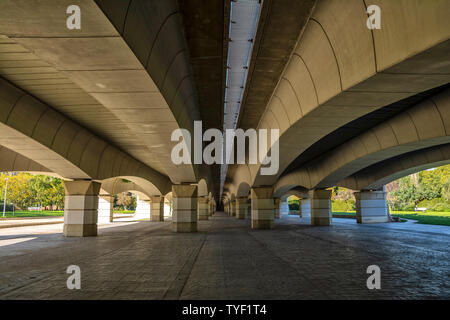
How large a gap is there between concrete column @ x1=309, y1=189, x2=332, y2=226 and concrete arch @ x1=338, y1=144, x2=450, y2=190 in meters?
4.53

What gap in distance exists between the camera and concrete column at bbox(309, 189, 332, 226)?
93.5ft

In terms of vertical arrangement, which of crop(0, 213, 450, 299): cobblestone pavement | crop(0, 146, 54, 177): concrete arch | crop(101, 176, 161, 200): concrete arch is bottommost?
crop(0, 213, 450, 299): cobblestone pavement

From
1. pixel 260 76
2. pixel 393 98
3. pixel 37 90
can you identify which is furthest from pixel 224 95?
pixel 37 90

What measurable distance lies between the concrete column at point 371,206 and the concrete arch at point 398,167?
0.82m

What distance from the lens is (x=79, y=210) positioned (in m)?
19.5

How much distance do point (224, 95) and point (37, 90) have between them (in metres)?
7.84

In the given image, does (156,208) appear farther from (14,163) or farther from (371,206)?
(371,206)

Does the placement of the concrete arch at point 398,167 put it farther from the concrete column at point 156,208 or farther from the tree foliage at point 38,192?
the tree foliage at point 38,192

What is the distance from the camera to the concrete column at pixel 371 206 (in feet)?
102

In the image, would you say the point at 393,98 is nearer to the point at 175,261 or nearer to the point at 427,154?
the point at 175,261

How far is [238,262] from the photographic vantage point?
9.45 metres

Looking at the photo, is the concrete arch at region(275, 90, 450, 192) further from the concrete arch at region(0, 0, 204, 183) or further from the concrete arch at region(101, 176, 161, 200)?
the concrete arch at region(101, 176, 161, 200)

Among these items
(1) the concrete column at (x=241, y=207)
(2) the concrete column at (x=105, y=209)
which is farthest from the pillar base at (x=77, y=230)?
(1) the concrete column at (x=241, y=207)

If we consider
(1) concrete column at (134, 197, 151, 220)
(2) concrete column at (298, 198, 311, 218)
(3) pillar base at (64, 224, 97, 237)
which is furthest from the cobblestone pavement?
(1) concrete column at (134, 197, 151, 220)
